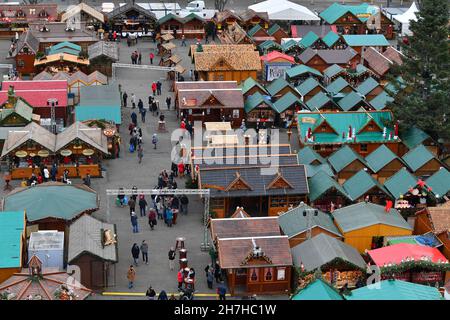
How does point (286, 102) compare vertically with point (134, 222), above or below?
above

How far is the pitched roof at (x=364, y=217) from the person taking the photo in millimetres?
29250

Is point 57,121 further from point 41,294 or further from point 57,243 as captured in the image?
point 41,294

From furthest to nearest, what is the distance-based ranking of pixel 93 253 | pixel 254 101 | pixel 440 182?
pixel 254 101 < pixel 440 182 < pixel 93 253

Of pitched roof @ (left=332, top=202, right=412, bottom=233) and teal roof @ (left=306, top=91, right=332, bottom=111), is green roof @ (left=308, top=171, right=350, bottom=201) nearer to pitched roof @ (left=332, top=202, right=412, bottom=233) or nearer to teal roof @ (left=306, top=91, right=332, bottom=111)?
pitched roof @ (left=332, top=202, right=412, bottom=233)

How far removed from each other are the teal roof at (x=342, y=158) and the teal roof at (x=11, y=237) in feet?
51.1

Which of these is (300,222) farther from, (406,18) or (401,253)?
(406,18)

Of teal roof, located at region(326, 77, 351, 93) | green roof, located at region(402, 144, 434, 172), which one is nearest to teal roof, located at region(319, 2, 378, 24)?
teal roof, located at region(326, 77, 351, 93)

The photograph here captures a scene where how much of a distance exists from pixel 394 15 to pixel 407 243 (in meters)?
45.8

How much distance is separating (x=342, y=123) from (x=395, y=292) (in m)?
19.4

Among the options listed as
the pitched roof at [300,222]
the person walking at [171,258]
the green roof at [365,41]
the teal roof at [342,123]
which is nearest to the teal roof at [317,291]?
the pitched roof at [300,222]

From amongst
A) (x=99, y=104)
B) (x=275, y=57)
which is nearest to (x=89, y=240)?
(x=99, y=104)

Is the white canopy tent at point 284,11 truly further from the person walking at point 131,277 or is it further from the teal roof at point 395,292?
the teal roof at point 395,292

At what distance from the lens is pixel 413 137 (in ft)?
131
